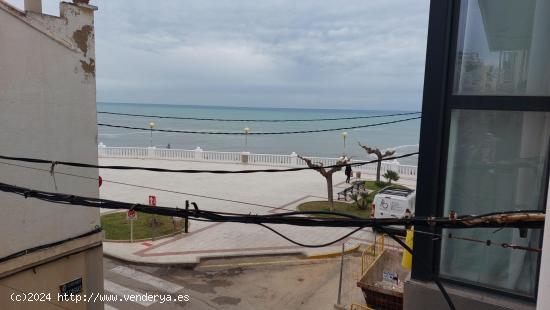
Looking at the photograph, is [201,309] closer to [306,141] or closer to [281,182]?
[281,182]

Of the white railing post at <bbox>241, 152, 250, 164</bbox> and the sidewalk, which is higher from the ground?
the white railing post at <bbox>241, 152, 250, 164</bbox>

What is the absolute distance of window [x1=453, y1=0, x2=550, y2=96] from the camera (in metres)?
3.72

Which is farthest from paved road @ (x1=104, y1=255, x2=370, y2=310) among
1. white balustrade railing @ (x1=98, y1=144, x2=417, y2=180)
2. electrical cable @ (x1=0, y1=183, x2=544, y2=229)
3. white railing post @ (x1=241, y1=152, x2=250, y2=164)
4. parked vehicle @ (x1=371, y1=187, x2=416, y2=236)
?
white railing post @ (x1=241, y1=152, x2=250, y2=164)

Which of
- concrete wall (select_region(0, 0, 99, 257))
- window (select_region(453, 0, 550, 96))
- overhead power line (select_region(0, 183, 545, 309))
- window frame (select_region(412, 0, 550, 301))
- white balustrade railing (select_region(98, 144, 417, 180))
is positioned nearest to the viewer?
overhead power line (select_region(0, 183, 545, 309))

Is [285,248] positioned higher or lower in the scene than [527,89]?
lower

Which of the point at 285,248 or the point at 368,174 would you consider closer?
the point at 285,248

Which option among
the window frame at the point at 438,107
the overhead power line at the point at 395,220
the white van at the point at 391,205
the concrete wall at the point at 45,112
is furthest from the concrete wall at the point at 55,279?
the white van at the point at 391,205

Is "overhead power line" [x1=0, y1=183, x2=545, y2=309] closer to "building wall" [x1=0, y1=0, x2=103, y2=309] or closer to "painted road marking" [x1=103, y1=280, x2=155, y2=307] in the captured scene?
"building wall" [x1=0, y1=0, x2=103, y2=309]

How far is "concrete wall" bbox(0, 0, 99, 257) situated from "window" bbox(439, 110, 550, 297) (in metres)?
6.24

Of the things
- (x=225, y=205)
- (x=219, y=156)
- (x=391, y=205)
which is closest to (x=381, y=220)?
(x=391, y=205)

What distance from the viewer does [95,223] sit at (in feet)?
26.0

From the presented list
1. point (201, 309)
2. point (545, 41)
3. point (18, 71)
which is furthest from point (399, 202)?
point (18, 71)

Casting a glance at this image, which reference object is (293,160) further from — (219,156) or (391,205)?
(391,205)

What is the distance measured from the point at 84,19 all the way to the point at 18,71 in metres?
1.47
